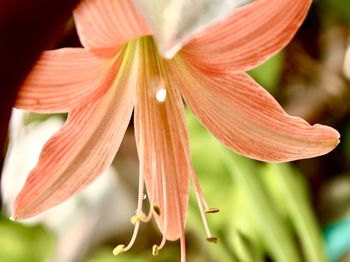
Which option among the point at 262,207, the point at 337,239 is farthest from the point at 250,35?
the point at 337,239

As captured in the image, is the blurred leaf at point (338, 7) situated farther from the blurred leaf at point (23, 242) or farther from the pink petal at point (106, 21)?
the pink petal at point (106, 21)

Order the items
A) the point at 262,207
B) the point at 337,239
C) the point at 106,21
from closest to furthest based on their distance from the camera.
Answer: the point at 106,21 → the point at 262,207 → the point at 337,239

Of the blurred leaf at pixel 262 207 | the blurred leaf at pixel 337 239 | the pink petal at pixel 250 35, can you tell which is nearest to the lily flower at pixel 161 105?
the pink petal at pixel 250 35

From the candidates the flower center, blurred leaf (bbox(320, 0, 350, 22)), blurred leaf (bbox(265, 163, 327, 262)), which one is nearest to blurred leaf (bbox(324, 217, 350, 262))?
blurred leaf (bbox(265, 163, 327, 262))

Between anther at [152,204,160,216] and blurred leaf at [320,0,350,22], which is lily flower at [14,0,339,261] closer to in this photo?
anther at [152,204,160,216]

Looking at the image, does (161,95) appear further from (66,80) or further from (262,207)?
(262,207)

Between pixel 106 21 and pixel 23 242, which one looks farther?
pixel 23 242
